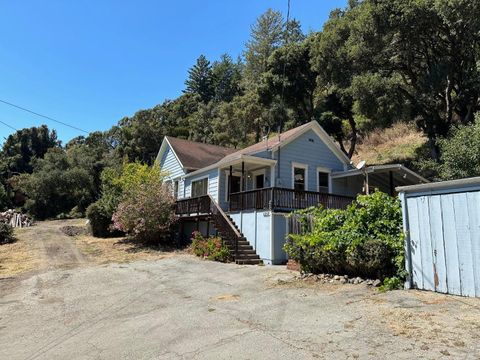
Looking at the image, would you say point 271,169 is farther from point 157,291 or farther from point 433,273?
point 433,273

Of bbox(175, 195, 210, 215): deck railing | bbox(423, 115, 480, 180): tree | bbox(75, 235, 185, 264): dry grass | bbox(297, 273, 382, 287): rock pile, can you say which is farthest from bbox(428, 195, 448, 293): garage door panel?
bbox(175, 195, 210, 215): deck railing

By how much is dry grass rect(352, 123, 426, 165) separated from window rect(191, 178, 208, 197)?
17.4 metres

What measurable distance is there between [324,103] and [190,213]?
1802 cm

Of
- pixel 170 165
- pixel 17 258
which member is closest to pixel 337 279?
pixel 17 258

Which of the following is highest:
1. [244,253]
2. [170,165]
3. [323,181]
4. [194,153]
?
[194,153]

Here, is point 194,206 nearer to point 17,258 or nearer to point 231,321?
point 17,258

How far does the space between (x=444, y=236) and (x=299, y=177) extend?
13361 mm

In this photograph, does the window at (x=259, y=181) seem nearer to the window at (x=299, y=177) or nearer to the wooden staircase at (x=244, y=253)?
the window at (x=299, y=177)

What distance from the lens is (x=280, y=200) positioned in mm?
16172

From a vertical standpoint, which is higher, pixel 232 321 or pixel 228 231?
pixel 228 231

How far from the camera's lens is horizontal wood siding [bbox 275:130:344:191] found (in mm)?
20453

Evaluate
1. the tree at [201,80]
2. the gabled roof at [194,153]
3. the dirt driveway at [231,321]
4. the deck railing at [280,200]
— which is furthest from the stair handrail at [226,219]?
the tree at [201,80]

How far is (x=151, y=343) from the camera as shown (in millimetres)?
6047

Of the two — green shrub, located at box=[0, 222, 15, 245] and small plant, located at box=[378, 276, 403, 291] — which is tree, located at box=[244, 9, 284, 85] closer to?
green shrub, located at box=[0, 222, 15, 245]
